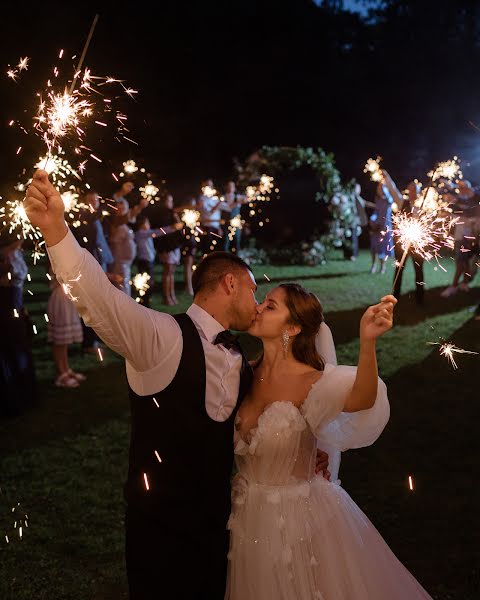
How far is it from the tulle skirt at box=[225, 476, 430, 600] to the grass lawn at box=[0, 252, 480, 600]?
121 cm

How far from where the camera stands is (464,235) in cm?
1316

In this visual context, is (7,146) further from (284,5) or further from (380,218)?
(284,5)

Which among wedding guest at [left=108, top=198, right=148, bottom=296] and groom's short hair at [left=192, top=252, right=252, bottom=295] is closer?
groom's short hair at [left=192, top=252, right=252, bottom=295]

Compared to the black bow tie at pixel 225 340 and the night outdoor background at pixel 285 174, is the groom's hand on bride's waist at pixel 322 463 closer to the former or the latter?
the black bow tie at pixel 225 340

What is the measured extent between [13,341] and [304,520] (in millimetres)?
4542

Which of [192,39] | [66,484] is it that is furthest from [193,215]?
[192,39]

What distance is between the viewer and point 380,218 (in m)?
15.1

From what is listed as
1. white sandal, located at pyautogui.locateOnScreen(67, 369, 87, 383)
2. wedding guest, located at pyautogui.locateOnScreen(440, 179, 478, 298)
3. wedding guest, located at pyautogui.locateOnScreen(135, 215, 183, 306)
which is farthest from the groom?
wedding guest, located at pyautogui.locateOnScreen(440, 179, 478, 298)

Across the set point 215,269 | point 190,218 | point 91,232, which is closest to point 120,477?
point 215,269

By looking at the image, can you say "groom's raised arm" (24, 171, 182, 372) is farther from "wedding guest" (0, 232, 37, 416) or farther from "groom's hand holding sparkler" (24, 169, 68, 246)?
"wedding guest" (0, 232, 37, 416)

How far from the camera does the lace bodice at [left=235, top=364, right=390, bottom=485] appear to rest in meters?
2.88

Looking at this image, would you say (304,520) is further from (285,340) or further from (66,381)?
(66,381)

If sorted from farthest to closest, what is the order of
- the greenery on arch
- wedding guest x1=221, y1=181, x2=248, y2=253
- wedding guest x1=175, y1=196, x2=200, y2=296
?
the greenery on arch
wedding guest x1=221, y1=181, x2=248, y2=253
wedding guest x1=175, y1=196, x2=200, y2=296

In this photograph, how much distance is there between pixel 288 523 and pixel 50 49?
709 inches
